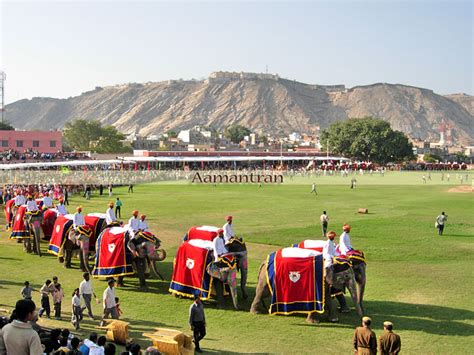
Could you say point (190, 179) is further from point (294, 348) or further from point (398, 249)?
point (294, 348)

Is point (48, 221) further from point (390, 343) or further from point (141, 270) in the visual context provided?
point (390, 343)

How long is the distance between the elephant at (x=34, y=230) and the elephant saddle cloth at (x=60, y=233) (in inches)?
27.3

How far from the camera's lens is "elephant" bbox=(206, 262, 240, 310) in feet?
45.0

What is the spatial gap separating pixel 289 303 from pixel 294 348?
2031mm

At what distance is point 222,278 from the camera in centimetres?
1380

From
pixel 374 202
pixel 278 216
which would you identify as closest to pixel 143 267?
pixel 278 216

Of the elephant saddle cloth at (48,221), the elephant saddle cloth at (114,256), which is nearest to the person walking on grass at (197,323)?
the elephant saddle cloth at (114,256)

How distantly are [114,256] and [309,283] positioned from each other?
624 centimetres

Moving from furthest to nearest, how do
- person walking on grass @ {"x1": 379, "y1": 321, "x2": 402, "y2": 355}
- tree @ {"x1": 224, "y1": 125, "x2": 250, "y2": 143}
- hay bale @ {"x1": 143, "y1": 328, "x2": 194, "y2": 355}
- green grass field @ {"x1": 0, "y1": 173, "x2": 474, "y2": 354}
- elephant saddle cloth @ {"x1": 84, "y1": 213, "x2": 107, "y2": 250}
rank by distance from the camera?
1. tree @ {"x1": 224, "y1": 125, "x2": 250, "y2": 143}
2. elephant saddle cloth @ {"x1": 84, "y1": 213, "x2": 107, "y2": 250}
3. green grass field @ {"x1": 0, "y1": 173, "x2": 474, "y2": 354}
4. hay bale @ {"x1": 143, "y1": 328, "x2": 194, "y2": 355}
5. person walking on grass @ {"x1": 379, "y1": 321, "x2": 402, "y2": 355}

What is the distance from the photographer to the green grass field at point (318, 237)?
461 inches

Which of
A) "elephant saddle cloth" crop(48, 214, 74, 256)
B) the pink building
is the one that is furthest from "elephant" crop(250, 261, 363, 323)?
the pink building

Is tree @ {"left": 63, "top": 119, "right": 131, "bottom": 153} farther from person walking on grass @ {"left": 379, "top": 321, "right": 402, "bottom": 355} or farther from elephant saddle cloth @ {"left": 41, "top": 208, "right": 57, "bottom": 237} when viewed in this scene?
person walking on grass @ {"left": 379, "top": 321, "right": 402, "bottom": 355}

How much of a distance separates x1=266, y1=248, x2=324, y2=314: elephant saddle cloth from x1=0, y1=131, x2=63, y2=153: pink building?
68.4 m

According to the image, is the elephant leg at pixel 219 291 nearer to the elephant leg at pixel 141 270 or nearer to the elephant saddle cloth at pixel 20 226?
the elephant leg at pixel 141 270
